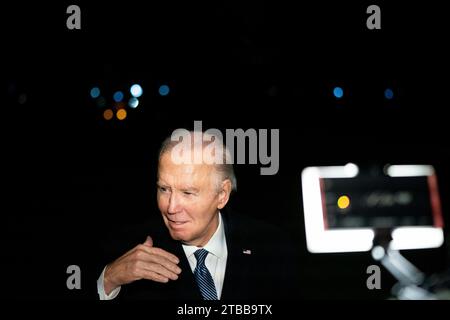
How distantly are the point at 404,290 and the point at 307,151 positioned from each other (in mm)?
764

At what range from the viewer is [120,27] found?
8.06 ft

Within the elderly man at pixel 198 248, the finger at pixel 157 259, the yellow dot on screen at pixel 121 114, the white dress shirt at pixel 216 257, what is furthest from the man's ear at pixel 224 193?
the yellow dot on screen at pixel 121 114

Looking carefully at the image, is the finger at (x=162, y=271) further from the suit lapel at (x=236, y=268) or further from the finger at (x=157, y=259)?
the suit lapel at (x=236, y=268)

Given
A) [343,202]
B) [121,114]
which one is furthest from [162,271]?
[343,202]

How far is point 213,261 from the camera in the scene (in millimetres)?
2223

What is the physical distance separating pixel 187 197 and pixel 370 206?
0.90 m

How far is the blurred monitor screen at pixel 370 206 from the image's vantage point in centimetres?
241

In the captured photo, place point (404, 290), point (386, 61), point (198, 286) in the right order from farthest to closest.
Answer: point (386, 61)
point (404, 290)
point (198, 286)

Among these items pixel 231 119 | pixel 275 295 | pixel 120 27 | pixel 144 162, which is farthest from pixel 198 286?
pixel 120 27

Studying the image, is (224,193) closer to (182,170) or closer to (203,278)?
(182,170)

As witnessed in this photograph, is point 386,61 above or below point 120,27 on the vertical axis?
below

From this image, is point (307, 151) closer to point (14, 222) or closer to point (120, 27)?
point (120, 27)

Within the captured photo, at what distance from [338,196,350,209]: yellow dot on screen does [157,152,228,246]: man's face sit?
25.3 inches
